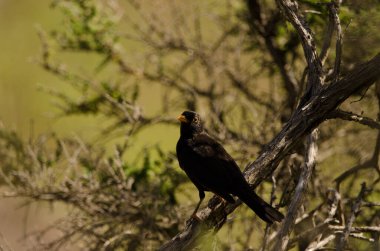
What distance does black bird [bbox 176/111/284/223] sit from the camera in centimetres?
462

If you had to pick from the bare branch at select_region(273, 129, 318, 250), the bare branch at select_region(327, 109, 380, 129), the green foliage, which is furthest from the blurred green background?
the bare branch at select_region(327, 109, 380, 129)

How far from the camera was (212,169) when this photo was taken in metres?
5.10

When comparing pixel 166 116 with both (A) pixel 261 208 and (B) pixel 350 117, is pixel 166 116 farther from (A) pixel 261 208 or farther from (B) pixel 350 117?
(B) pixel 350 117

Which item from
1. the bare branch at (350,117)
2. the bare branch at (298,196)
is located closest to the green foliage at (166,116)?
the bare branch at (298,196)

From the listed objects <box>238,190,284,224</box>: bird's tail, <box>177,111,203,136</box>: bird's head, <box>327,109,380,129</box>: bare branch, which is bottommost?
<box>238,190,284,224</box>: bird's tail

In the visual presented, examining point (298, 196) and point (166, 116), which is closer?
point (298, 196)

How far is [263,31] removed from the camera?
6770 millimetres

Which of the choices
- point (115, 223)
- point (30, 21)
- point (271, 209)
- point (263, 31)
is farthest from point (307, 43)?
point (30, 21)

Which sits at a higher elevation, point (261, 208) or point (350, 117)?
point (350, 117)

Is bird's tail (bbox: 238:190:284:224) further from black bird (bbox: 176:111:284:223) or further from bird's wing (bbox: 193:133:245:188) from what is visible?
bird's wing (bbox: 193:133:245:188)

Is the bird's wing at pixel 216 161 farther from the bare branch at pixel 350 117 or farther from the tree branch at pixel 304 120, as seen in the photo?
the bare branch at pixel 350 117

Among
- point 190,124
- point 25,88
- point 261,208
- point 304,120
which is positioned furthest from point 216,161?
point 25,88

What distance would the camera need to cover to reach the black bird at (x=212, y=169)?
462 cm

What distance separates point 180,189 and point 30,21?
719 centimetres
